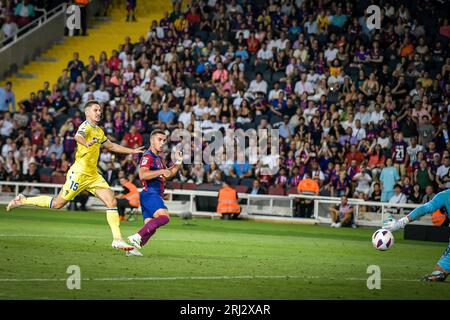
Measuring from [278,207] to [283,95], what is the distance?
4.23m

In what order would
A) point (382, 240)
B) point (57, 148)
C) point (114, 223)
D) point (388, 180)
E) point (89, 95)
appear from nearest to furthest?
point (382, 240), point (114, 223), point (388, 180), point (57, 148), point (89, 95)

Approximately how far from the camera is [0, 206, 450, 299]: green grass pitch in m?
11.2

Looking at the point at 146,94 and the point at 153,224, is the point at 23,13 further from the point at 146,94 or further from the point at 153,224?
the point at 153,224

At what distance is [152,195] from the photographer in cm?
1510

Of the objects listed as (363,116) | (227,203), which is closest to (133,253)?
(227,203)

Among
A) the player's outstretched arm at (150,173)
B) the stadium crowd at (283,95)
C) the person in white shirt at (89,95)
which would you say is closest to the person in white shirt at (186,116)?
the stadium crowd at (283,95)

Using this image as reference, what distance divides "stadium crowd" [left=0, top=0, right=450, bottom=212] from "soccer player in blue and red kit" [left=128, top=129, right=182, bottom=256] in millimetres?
12239

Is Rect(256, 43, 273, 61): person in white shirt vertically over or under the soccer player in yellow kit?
over

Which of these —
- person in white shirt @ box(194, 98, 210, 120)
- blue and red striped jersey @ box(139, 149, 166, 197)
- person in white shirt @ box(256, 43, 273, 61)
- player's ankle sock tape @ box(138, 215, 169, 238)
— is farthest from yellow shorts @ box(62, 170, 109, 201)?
person in white shirt @ box(256, 43, 273, 61)

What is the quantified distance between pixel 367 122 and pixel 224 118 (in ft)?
15.1

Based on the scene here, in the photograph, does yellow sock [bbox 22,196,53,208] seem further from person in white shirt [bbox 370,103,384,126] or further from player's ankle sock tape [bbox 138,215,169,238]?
person in white shirt [bbox 370,103,384,126]

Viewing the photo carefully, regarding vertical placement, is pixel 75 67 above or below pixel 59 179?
above

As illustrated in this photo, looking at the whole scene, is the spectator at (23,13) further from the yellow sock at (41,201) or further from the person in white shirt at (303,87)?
the yellow sock at (41,201)

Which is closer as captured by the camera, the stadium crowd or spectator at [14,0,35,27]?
the stadium crowd
